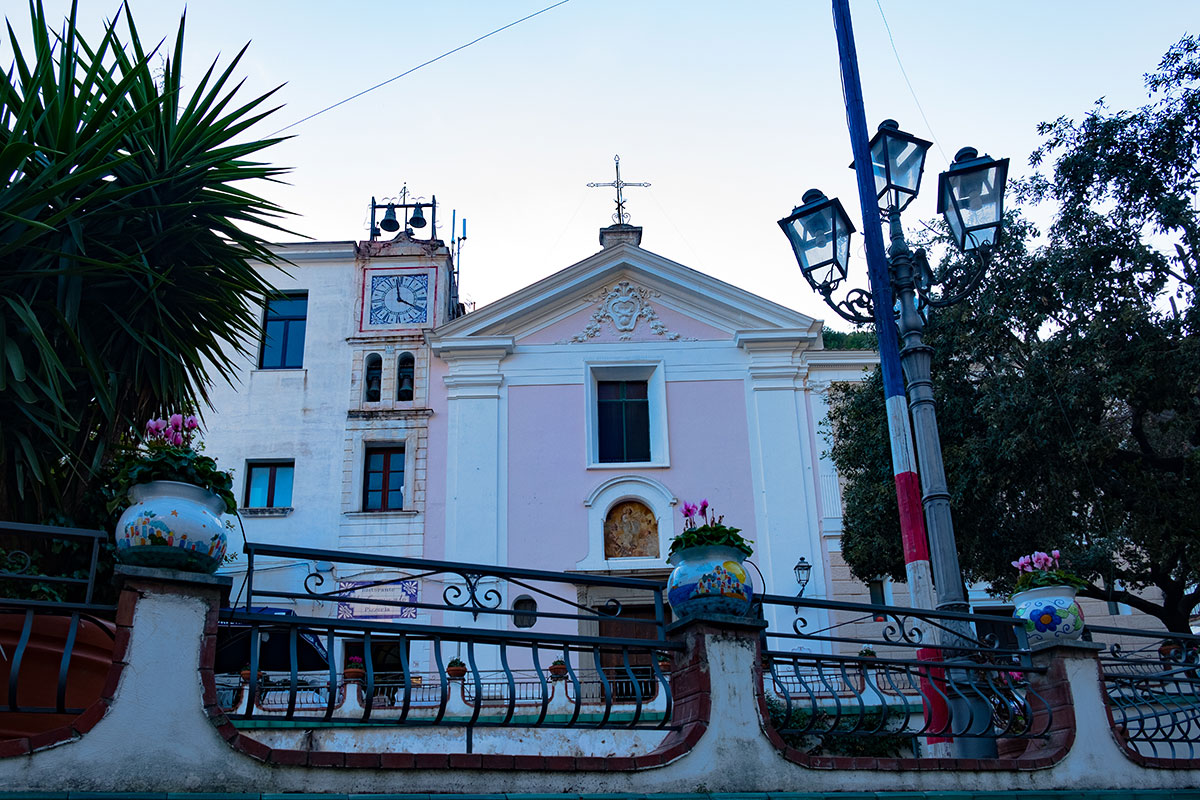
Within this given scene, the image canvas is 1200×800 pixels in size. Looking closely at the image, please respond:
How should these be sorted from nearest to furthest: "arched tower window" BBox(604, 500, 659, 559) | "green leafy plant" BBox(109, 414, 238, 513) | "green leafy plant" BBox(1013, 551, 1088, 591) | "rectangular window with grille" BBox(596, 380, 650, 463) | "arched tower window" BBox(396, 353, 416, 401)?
"green leafy plant" BBox(109, 414, 238, 513) < "green leafy plant" BBox(1013, 551, 1088, 591) < "arched tower window" BBox(604, 500, 659, 559) < "rectangular window with grille" BBox(596, 380, 650, 463) < "arched tower window" BBox(396, 353, 416, 401)

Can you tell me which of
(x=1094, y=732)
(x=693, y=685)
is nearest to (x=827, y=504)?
(x=1094, y=732)

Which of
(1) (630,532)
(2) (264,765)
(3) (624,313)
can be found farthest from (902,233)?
(3) (624,313)

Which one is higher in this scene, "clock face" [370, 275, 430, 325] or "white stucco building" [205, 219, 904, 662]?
"clock face" [370, 275, 430, 325]

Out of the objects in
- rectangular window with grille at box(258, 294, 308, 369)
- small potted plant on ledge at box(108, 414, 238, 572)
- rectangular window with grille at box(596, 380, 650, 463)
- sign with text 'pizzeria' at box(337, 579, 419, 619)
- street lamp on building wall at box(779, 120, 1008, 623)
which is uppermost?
rectangular window with grille at box(258, 294, 308, 369)

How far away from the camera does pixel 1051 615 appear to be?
697cm

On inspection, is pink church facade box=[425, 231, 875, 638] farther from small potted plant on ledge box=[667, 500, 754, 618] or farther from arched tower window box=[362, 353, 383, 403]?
small potted plant on ledge box=[667, 500, 754, 618]

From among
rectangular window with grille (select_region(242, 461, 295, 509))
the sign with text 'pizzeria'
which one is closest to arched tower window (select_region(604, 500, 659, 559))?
the sign with text 'pizzeria'

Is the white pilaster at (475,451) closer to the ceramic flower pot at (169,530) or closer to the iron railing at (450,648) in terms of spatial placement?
the iron railing at (450,648)

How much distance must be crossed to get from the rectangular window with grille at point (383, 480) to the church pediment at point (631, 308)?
2887 mm

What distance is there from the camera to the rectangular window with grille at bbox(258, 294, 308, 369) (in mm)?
21469

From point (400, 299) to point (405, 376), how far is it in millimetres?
1652

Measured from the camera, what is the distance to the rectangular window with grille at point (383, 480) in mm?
20281

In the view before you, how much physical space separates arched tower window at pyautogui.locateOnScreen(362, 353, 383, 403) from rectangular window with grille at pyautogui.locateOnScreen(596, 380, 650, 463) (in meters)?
4.26

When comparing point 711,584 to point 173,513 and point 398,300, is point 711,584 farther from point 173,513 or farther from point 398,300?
point 398,300
